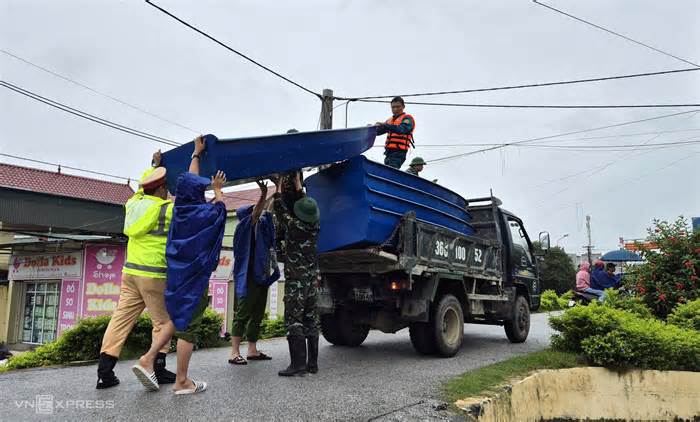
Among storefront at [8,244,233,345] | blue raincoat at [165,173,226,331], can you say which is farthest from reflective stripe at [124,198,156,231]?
storefront at [8,244,233,345]

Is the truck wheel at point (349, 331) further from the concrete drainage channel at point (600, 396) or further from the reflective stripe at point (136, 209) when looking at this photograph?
the reflective stripe at point (136, 209)

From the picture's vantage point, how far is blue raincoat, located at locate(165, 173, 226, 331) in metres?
3.53

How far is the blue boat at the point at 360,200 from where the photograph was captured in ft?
17.0

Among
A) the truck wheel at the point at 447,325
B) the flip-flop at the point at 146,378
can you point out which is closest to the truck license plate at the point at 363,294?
the truck wheel at the point at 447,325

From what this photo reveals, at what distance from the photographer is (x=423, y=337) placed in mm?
5875

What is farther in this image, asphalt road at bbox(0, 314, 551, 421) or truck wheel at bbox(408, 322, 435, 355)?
truck wheel at bbox(408, 322, 435, 355)

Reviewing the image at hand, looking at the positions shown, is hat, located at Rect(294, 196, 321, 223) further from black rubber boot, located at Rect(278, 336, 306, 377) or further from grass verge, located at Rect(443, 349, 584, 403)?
grass verge, located at Rect(443, 349, 584, 403)

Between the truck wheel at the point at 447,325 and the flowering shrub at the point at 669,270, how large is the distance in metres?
4.55

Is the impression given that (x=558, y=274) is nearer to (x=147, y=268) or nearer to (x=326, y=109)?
(x=326, y=109)

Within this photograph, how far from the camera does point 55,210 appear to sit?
14125 millimetres

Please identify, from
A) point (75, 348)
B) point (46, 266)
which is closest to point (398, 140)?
point (75, 348)

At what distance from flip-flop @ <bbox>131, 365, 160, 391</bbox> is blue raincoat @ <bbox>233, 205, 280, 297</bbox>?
1296mm

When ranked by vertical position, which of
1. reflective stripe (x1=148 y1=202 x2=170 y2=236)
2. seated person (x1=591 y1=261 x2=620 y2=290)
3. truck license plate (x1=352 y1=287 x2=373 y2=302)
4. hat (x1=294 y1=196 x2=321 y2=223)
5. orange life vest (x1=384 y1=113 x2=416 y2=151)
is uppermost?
orange life vest (x1=384 y1=113 x2=416 y2=151)

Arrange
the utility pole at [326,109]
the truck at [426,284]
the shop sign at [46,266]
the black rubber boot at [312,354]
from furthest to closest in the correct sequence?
1. the shop sign at [46,266]
2. the utility pole at [326,109]
3. the truck at [426,284]
4. the black rubber boot at [312,354]
